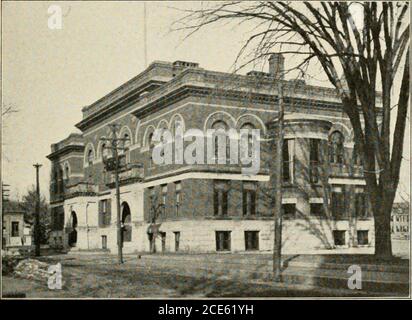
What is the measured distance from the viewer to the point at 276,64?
15.8 meters

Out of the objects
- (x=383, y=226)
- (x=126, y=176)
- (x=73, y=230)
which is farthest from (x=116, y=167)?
(x=383, y=226)

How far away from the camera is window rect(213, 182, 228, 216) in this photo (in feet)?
61.0

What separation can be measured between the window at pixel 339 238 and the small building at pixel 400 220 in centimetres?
396

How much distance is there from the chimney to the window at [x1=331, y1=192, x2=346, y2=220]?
14.0 feet

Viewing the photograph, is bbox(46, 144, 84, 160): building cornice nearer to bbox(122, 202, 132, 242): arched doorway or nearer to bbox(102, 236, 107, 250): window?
bbox(102, 236, 107, 250): window

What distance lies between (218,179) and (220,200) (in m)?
1.79

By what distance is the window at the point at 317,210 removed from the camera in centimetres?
1802

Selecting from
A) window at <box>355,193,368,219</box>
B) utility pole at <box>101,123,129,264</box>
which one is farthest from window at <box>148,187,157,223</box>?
window at <box>355,193,368,219</box>

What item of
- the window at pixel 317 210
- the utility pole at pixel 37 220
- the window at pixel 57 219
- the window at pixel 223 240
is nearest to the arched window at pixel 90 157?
the window at pixel 57 219

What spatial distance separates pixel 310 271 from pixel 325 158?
5.07 m

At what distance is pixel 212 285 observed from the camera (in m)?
13.4

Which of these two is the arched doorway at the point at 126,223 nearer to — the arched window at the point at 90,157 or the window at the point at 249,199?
the arched window at the point at 90,157

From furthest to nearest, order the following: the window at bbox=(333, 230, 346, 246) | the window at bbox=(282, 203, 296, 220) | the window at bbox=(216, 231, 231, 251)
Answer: the window at bbox=(216, 231, 231, 251) → the window at bbox=(333, 230, 346, 246) → the window at bbox=(282, 203, 296, 220)
